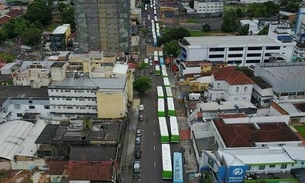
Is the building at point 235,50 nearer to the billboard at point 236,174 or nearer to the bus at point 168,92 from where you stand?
the bus at point 168,92

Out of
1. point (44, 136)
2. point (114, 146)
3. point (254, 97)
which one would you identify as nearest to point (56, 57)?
point (44, 136)

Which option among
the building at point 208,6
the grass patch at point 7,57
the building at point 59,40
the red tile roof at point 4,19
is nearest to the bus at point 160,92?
the building at point 59,40

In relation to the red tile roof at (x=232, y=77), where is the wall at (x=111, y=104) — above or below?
below

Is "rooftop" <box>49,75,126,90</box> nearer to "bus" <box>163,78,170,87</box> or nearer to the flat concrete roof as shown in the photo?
"bus" <box>163,78,170,87</box>

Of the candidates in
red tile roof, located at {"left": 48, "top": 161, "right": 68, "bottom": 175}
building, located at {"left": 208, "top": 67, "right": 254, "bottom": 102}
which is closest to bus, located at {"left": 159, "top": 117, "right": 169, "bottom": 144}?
building, located at {"left": 208, "top": 67, "right": 254, "bottom": 102}

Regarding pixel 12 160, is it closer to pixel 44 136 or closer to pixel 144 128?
pixel 44 136
